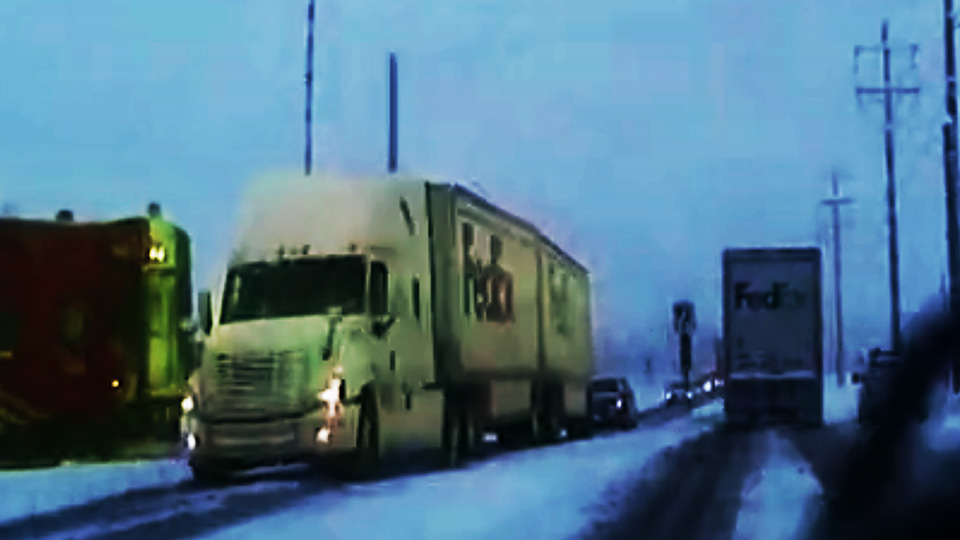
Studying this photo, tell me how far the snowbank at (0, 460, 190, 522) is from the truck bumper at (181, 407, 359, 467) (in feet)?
3.81

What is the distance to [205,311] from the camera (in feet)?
64.7

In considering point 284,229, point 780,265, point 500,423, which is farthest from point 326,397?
point 780,265

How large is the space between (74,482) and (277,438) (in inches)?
113

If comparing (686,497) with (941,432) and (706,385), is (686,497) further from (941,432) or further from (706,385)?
(706,385)

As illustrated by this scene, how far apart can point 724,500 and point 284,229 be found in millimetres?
7248

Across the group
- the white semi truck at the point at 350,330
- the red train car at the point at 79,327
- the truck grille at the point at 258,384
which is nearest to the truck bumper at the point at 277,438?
the white semi truck at the point at 350,330

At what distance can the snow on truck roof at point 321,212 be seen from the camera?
20.5 metres

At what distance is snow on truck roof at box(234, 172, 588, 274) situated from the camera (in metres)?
20.5

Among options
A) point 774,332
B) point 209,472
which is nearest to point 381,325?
point 209,472

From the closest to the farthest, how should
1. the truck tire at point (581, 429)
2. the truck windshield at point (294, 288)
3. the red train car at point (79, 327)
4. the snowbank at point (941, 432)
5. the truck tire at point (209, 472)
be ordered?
the snowbank at point (941, 432)
the truck tire at point (209, 472)
the truck windshield at point (294, 288)
the red train car at point (79, 327)
the truck tire at point (581, 429)

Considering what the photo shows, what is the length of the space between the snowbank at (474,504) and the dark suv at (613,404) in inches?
602

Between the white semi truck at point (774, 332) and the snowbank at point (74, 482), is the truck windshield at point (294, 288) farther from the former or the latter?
the white semi truck at point (774, 332)

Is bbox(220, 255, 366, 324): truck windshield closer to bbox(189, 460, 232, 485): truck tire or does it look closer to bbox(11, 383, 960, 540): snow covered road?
bbox(189, 460, 232, 485): truck tire

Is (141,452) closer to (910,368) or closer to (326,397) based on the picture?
(326,397)
